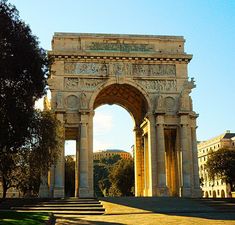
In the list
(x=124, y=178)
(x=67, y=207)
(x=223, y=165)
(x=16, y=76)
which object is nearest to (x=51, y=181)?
(x=67, y=207)

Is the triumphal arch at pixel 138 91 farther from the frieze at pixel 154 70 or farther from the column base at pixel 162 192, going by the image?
the column base at pixel 162 192

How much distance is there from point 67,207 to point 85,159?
13.1m

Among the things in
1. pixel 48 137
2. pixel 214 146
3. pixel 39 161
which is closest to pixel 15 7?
pixel 48 137

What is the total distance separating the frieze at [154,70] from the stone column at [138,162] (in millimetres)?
8949

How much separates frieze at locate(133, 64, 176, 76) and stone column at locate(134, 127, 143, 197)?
29.4 ft

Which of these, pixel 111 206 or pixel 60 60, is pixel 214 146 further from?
pixel 111 206

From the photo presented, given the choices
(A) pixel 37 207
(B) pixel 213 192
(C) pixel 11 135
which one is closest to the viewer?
(C) pixel 11 135

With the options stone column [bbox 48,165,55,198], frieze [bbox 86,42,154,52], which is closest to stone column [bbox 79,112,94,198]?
stone column [bbox 48,165,55,198]

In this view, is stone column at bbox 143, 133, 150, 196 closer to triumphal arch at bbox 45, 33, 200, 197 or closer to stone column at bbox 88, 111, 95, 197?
triumphal arch at bbox 45, 33, 200, 197

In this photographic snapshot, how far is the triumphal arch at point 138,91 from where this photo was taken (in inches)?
1713

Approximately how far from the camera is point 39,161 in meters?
32.8

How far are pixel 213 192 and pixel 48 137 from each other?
69.8m

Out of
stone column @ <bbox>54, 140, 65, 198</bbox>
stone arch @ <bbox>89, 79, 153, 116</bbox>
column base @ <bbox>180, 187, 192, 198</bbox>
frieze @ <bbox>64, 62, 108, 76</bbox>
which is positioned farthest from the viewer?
frieze @ <bbox>64, 62, 108, 76</bbox>

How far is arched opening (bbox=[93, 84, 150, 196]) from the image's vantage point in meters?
47.5
